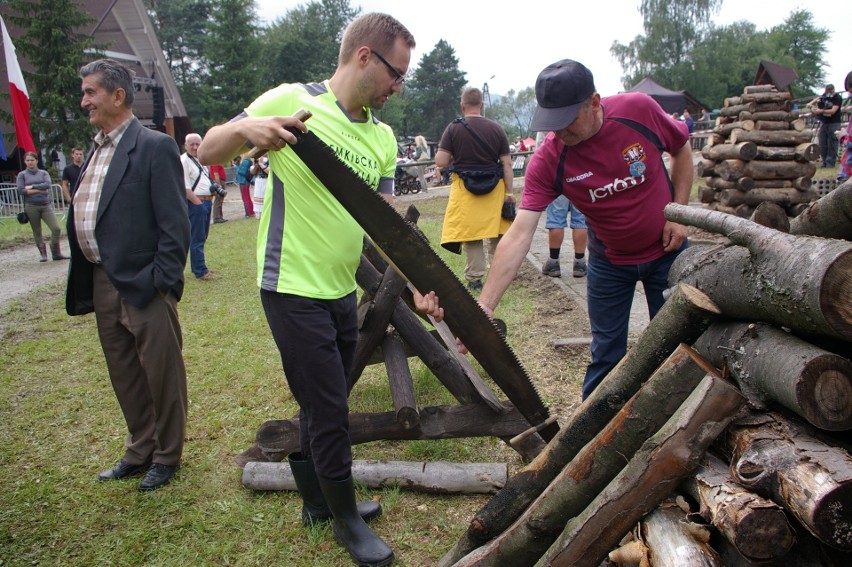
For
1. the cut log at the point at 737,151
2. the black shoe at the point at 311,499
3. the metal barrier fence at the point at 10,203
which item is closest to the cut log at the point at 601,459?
the black shoe at the point at 311,499

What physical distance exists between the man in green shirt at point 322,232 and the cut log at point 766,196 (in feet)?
34.9

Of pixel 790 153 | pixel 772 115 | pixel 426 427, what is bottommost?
pixel 426 427

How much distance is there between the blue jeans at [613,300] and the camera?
3646mm

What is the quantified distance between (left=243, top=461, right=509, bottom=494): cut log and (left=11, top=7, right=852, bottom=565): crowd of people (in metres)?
0.29

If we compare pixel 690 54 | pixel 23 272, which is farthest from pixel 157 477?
pixel 690 54

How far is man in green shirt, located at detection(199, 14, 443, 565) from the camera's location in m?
2.70

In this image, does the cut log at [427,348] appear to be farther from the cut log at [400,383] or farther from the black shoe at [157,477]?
the black shoe at [157,477]

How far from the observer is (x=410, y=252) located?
271cm

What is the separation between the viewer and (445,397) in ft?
16.0

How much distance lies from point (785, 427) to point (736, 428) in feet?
0.46

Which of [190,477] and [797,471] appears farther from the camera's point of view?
[190,477]

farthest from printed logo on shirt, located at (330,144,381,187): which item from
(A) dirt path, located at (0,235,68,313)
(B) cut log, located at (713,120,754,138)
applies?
(B) cut log, located at (713,120,754,138)

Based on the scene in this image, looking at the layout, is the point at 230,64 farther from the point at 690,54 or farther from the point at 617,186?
the point at 617,186

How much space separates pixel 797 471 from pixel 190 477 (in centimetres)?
342
